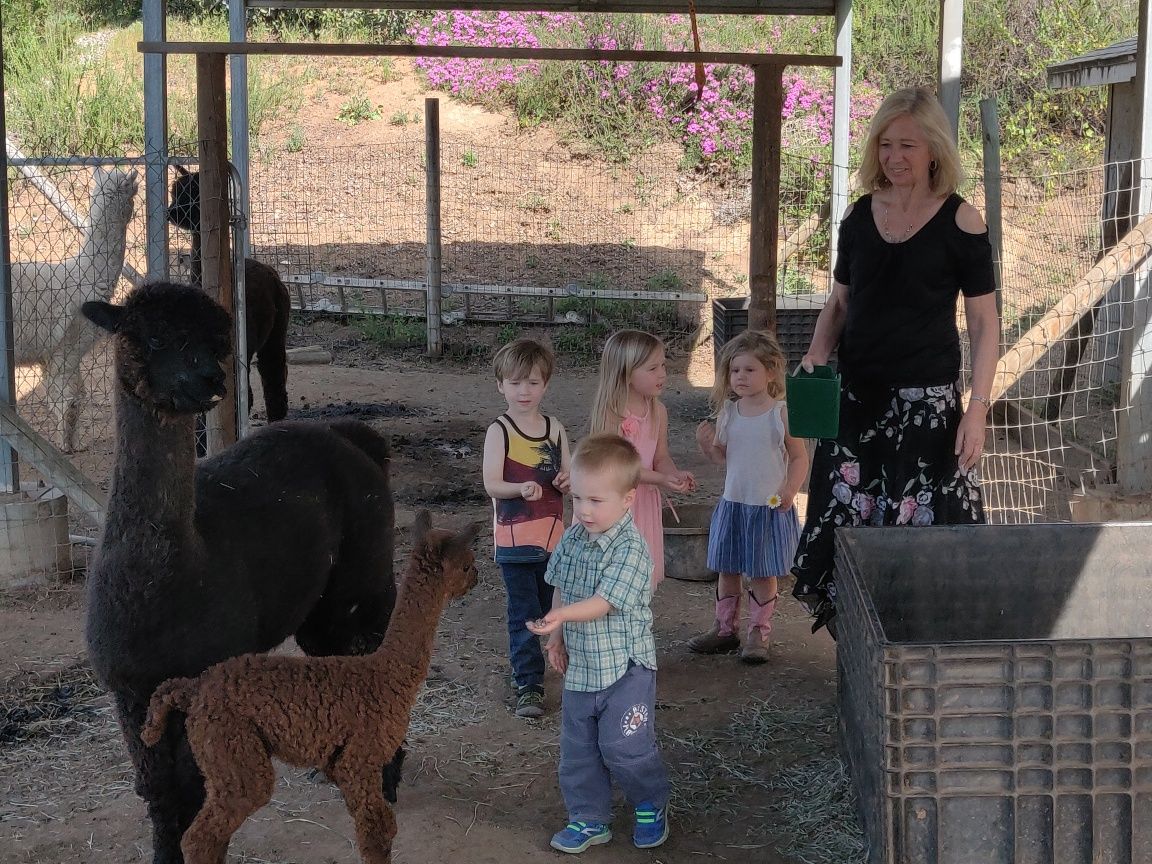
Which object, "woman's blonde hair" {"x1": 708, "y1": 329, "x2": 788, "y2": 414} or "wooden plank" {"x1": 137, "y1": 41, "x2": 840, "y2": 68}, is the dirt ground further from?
"wooden plank" {"x1": 137, "y1": 41, "x2": 840, "y2": 68}

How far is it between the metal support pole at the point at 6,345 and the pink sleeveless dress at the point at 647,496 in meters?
3.25

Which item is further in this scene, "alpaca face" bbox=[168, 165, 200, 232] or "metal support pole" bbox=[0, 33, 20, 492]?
"alpaca face" bbox=[168, 165, 200, 232]

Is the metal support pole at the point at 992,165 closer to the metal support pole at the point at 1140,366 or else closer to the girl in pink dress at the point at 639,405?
the metal support pole at the point at 1140,366

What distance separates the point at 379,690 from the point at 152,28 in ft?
17.6

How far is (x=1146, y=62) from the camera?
243 inches

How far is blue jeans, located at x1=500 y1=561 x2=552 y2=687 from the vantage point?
4.41 metres

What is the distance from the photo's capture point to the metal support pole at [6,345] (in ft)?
19.4

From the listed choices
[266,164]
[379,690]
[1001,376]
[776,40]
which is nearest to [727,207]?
[776,40]

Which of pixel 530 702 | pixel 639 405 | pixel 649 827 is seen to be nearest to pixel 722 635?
pixel 530 702

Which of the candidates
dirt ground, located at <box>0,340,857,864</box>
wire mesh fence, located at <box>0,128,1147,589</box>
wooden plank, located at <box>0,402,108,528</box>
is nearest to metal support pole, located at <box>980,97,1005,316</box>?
wire mesh fence, located at <box>0,128,1147,589</box>

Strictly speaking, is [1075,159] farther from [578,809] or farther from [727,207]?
[578,809]

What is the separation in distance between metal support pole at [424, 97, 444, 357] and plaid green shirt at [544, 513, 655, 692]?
9.41 metres

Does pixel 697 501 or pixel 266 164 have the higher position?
pixel 266 164

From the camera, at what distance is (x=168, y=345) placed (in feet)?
10.3
